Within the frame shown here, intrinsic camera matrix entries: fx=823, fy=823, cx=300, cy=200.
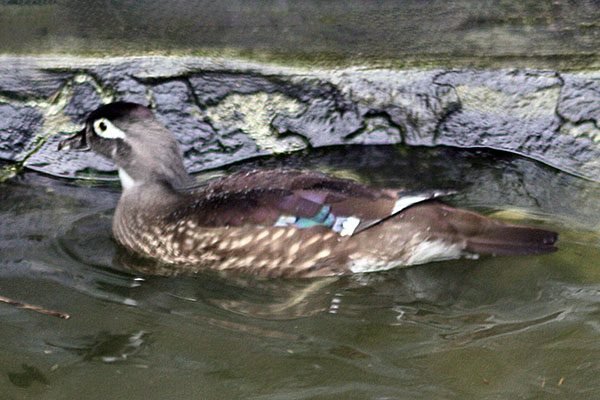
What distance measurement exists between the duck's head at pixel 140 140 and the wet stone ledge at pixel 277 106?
0.69m

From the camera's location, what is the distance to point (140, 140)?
4316 millimetres

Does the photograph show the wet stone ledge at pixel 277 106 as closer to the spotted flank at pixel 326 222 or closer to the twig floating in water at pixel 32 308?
the spotted flank at pixel 326 222

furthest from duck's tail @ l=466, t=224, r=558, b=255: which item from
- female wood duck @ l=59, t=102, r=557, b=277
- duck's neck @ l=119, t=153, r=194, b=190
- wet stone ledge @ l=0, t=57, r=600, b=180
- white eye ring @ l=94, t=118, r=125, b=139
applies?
white eye ring @ l=94, t=118, r=125, b=139

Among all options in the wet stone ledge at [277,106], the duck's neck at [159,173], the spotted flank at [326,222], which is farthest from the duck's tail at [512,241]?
the duck's neck at [159,173]

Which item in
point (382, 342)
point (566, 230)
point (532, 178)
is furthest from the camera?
point (532, 178)

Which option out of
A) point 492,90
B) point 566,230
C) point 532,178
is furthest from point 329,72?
point 566,230

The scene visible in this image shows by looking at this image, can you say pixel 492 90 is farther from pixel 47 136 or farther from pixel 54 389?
pixel 54 389

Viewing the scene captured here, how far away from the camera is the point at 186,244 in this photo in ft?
13.1

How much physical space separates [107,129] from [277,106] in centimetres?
116

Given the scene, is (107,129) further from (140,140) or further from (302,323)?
(302,323)

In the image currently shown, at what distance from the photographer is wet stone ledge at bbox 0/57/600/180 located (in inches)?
195

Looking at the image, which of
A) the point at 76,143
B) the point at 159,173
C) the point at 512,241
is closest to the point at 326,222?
the point at 512,241

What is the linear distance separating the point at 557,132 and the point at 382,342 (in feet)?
7.58

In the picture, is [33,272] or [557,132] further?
[557,132]
